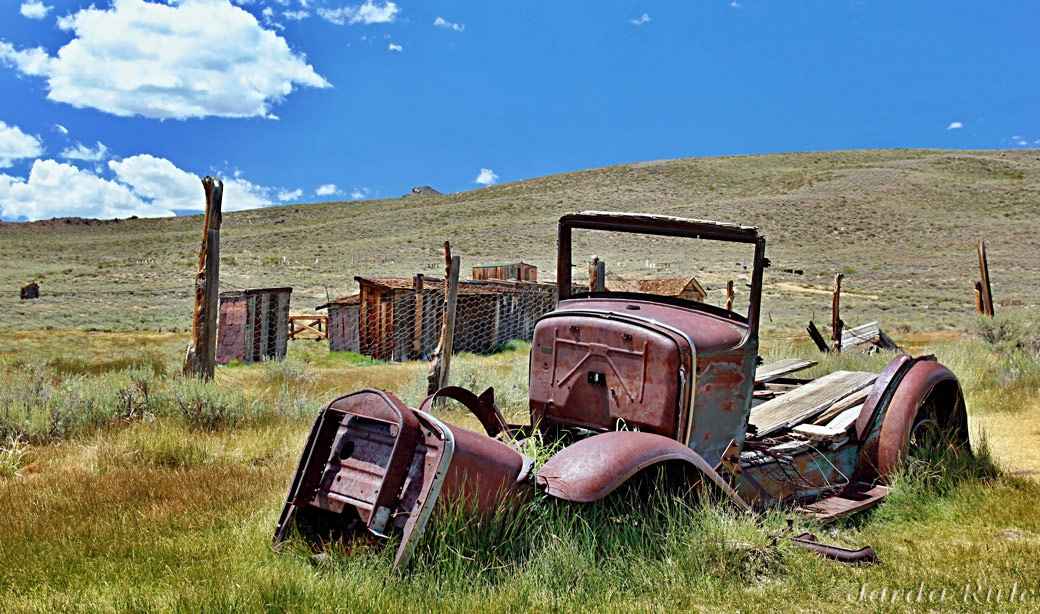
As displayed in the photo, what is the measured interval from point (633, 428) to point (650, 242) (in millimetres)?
47194

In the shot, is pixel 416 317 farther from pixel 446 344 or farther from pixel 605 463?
pixel 605 463

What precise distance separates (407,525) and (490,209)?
68.5m

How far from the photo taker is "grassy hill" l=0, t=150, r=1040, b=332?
31750mm

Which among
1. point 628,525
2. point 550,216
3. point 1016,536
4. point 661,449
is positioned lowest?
point 1016,536

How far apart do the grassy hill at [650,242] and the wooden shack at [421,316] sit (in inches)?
366

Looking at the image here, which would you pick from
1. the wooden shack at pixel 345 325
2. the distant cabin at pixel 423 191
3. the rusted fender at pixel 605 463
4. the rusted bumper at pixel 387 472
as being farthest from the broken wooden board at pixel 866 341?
the distant cabin at pixel 423 191

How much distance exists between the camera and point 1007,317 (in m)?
12.8

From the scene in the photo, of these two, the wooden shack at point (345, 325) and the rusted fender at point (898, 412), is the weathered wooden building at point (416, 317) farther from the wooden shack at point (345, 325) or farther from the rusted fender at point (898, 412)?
the rusted fender at point (898, 412)

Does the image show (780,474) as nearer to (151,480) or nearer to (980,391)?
(151,480)

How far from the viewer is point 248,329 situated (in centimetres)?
1547

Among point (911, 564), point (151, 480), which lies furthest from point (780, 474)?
point (151, 480)

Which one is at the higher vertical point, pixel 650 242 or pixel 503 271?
pixel 650 242

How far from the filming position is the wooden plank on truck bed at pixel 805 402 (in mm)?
5152

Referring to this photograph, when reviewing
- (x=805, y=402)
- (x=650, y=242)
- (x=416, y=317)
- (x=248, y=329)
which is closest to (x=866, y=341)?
(x=805, y=402)
